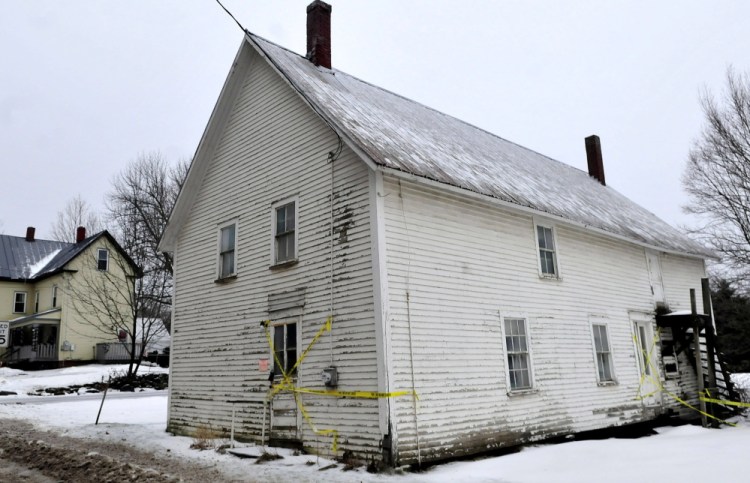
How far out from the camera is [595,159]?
2538cm

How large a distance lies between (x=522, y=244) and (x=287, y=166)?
18.4 feet

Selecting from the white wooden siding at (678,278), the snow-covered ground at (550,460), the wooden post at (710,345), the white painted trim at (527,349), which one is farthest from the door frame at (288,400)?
the white wooden siding at (678,278)

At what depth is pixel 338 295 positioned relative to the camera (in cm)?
1089

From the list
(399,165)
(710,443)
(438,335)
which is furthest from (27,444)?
(710,443)

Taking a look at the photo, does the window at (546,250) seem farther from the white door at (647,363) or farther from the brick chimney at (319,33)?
the brick chimney at (319,33)

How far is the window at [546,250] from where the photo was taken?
1393cm

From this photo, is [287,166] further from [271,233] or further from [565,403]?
[565,403]

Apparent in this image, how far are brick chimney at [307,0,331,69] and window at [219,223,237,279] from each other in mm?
5109

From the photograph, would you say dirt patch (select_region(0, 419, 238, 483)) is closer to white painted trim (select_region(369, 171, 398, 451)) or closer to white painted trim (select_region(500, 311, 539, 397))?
white painted trim (select_region(369, 171, 398, 451))

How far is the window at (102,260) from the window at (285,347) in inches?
1283

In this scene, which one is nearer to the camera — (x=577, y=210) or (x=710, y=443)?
(x=710, y=443)

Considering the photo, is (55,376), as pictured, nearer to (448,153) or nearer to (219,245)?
(219,245)

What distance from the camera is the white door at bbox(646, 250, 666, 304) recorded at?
17.7 meters

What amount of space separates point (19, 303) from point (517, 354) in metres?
41.1
